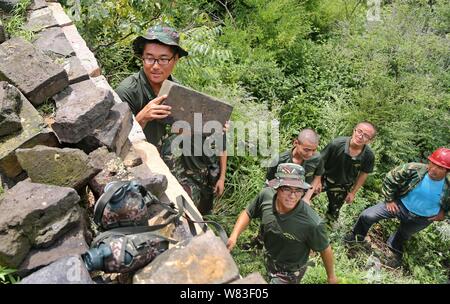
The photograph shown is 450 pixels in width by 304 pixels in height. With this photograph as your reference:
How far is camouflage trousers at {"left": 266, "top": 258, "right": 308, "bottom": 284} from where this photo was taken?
394 centimetres

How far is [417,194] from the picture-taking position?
506cm

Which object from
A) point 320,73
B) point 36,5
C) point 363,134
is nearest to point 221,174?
point 363,134

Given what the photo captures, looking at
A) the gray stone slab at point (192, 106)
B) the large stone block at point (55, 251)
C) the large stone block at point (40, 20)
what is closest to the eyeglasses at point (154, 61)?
the gray stone slab at point (192, 106)

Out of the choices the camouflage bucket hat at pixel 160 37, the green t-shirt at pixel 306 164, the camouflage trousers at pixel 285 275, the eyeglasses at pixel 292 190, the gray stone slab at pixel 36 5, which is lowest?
the camouflage trousers at pixel 285 275

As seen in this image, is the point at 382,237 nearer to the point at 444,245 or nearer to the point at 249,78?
the point at 444,245

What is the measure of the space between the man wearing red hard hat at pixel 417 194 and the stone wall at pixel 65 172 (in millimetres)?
3019

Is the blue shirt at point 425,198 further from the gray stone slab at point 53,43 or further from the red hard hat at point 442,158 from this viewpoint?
the gray stone slab at point 53,43

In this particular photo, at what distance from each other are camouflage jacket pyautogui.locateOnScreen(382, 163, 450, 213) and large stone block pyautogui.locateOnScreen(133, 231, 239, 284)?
3.48 m

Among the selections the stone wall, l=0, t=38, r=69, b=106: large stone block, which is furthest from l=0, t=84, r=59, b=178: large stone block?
l=0, t=38, r=69, b=106: large stone block

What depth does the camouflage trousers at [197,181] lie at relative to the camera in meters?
4.25

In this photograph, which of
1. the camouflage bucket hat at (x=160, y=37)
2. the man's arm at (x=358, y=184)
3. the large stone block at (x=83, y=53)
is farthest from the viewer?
the man's arm at (x=358, y=184)

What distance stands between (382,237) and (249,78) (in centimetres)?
340

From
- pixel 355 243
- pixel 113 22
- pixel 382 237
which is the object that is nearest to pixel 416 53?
pixel 382 237

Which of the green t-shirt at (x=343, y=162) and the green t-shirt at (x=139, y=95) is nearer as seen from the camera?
the green t-shirt at (x=139, y=95)
